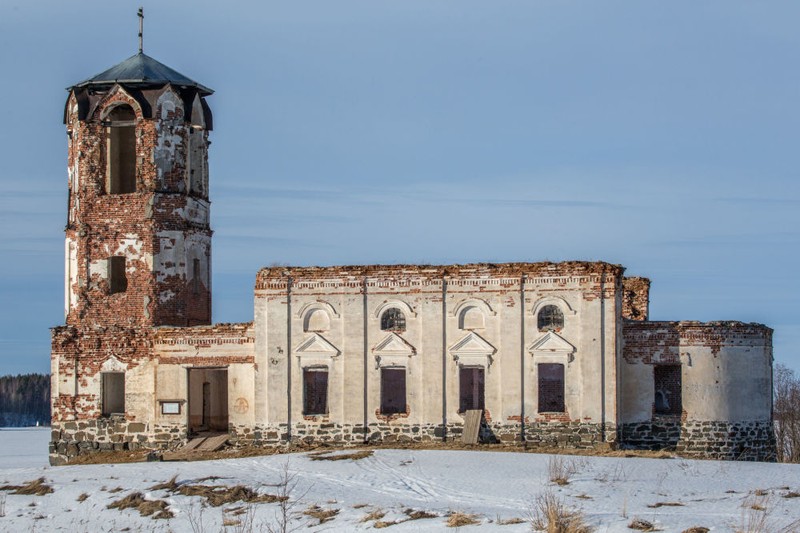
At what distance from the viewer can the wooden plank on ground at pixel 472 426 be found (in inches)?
1160

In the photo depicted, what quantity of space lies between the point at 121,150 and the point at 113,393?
6686 millimetres

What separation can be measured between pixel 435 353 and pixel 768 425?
8.28 metres

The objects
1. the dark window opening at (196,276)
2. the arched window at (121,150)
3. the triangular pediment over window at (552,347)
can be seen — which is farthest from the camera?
the dark window opening at (196,276)

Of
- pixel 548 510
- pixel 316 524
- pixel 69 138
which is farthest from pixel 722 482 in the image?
pixel 69 138

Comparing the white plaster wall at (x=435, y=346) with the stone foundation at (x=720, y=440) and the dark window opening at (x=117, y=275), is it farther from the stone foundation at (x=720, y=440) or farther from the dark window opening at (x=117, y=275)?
the dark window opening at (x=117, y=275)

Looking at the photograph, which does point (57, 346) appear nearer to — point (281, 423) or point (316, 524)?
point (281, 423)

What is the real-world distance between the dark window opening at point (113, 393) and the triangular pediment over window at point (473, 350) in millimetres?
9147

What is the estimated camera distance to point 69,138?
34438mm

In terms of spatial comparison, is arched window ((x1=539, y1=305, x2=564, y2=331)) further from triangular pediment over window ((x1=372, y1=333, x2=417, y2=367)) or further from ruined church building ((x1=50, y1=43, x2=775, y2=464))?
triangular pediment over window ((x1=372, y1=333, x2=417, y2=367))

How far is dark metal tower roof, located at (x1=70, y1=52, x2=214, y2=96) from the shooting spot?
3353cm

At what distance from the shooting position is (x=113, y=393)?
110ft

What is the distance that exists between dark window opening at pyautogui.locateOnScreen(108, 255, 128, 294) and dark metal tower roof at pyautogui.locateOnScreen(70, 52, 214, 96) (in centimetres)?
467

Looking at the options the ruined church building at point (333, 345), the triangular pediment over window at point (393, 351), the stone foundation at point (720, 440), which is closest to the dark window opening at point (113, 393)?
the ruined church building at point (333, 345)

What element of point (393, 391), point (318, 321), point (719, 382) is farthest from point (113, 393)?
point (719, 382)
